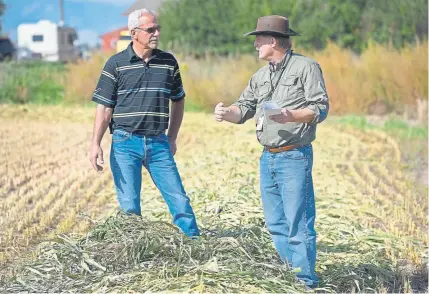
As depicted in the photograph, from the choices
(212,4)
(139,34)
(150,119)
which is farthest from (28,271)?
(212,4)

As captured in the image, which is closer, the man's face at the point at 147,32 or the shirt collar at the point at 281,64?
the shirt collar at the point at 281,64

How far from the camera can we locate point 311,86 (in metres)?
5.52

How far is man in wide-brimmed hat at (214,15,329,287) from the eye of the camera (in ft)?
18.3

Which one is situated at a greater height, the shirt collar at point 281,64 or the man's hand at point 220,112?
the shirt collar at point 281,64

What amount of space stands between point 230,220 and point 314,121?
2.64 m

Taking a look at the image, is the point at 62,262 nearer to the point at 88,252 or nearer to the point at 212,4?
the point at 88,252

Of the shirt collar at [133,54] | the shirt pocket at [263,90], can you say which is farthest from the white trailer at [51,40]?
the shirt pocket at [263,90]

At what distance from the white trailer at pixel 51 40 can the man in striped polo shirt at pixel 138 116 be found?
61.3 m

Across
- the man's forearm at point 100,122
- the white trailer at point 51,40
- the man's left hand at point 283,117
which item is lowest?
the man's forearm at point 100,122

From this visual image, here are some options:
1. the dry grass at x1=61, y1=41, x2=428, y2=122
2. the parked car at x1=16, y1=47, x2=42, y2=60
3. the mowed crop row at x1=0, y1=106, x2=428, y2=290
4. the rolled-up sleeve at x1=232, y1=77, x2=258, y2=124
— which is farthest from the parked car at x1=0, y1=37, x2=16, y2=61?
the rolled-up sleeve at x1=232, y1=77, x2=258, y2=124

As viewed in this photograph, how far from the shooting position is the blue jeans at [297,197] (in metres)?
5.64

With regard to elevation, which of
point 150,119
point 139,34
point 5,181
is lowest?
point 5,181

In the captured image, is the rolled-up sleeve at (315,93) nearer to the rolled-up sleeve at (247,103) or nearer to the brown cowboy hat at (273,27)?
the brown cowboy hat at (273,27)

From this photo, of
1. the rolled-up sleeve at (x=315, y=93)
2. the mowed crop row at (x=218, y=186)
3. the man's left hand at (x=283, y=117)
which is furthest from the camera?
the mowed crop row at (x=218, y=186)
